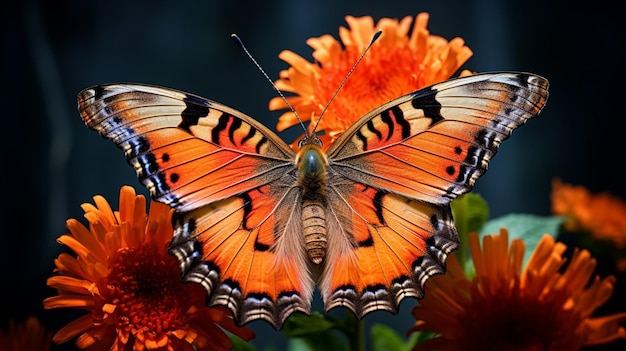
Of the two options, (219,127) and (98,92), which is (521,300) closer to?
(219,127)

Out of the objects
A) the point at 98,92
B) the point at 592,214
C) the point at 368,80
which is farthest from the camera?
the point at 592,214

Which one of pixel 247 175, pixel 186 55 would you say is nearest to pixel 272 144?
pixel 247 175

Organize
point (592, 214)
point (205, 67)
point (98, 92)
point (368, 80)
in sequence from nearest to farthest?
point (98, 92), point (368, 80), point (592, 214), point (205, 67)

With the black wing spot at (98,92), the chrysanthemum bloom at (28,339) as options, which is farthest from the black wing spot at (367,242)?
the chrysanthemum bloom at (28,339)

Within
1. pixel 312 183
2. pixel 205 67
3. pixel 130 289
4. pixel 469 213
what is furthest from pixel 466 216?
pixel 205 67

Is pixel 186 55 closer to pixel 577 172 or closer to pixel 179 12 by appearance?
pixel 179 12
